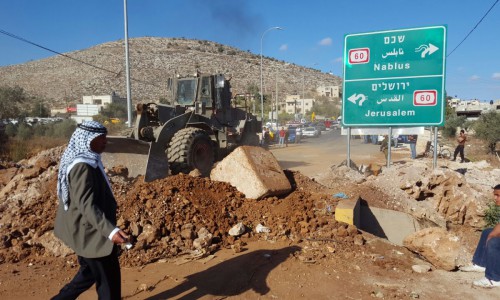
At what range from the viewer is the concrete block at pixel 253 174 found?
645cm

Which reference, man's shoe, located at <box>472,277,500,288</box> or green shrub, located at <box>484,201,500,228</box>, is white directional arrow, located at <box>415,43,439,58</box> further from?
man's shoe, located at <box>472,277,500,288</box>

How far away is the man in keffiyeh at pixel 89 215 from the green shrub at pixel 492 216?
21.5 feet

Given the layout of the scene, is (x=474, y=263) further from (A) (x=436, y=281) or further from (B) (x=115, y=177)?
(B) (x=115, y=177)

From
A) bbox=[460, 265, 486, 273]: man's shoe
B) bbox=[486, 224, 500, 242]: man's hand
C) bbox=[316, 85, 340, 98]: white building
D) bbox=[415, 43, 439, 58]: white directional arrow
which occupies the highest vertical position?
bbox=[316, 85, 340, 98]: white building

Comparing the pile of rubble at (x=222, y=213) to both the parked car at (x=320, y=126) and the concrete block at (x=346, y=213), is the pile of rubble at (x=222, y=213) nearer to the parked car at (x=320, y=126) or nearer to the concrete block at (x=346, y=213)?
the concrete block at (x=346, y=213)

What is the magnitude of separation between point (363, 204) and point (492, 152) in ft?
60.6

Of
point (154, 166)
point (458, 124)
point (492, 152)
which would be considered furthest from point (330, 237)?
point (458, 124)

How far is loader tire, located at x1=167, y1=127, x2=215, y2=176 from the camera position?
8.32 metres

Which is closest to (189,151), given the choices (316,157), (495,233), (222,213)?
(222,213)

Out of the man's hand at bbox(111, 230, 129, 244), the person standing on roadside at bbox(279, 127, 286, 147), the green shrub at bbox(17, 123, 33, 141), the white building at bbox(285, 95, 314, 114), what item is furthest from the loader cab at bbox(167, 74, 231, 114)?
the white building at bbox(285, 95, 314, 114)

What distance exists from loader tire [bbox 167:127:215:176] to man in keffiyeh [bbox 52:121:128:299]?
4.92 metres

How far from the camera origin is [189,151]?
843cm

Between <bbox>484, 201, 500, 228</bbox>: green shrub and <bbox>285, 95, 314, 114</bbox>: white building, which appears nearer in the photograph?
<bbox>484, 201, 500, 228</bbox>: green shrub

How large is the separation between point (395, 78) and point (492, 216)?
3.55m
